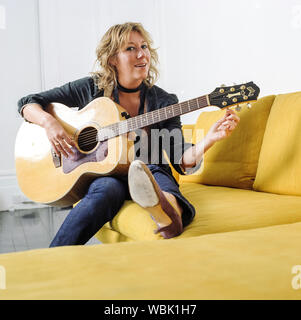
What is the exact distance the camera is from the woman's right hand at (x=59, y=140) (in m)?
1.74

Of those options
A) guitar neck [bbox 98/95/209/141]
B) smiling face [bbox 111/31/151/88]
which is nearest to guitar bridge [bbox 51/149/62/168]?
guitar neck [bbox 98/95/209/141]

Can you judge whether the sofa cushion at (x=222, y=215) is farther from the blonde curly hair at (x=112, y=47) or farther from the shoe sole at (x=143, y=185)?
the blonde curly hair at (x=112, y=47)

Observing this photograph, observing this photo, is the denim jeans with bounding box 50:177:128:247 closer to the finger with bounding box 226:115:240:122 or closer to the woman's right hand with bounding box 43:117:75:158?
the woman's right hand with bounding box 43:117:75:158

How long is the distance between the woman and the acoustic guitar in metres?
0.06

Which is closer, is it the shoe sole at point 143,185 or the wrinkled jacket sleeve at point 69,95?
the shoe sole at point 143,185

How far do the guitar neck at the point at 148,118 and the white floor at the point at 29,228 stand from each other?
39.7 inches

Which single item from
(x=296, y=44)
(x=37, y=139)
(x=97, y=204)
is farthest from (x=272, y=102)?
(x=37, y=139)

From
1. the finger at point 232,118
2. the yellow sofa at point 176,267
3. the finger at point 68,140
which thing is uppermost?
the finger at point 232,118

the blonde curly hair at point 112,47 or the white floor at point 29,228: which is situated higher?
the blonde curly hair at point 112,47

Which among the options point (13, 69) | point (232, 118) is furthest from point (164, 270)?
point (13, 69)

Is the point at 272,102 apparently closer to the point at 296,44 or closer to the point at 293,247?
the point at 296,44

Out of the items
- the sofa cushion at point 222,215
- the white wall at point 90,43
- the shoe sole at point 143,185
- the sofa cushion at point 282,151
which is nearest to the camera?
the shoe sole at point 143,185

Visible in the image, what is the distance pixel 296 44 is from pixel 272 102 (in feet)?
1.82

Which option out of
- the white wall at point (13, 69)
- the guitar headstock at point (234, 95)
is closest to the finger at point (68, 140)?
the guitar headstock at point (234, 95)
